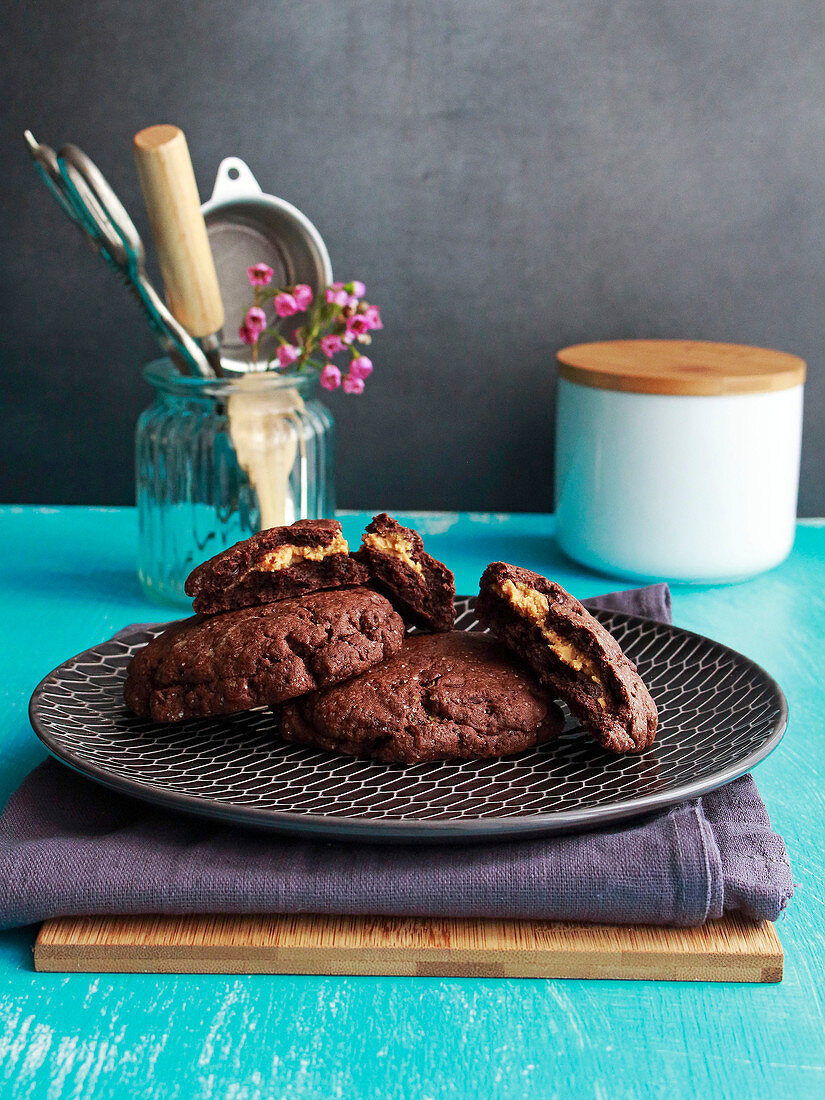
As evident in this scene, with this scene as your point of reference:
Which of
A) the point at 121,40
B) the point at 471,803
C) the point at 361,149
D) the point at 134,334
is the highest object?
the point at 121,40

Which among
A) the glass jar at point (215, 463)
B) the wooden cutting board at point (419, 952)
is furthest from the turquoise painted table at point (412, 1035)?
the glass jar at point (215, 463)

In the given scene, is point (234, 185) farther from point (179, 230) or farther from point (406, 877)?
point (406, 877)

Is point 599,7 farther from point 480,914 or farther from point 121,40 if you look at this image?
point 480,914

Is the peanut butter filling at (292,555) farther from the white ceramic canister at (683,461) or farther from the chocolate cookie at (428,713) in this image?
the white ceramic canister at (683,461)

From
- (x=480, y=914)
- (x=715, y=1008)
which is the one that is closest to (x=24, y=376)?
(x=480, y=914)

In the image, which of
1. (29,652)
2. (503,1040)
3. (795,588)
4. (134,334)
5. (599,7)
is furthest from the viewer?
(134,334)

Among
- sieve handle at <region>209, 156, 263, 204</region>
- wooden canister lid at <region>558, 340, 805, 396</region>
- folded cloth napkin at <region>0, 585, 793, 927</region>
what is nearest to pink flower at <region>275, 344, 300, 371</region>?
sieve handle at <region>209, 156, 263, 204</region>

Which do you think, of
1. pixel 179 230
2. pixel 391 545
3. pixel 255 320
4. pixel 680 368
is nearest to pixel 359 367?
pixel 255 320

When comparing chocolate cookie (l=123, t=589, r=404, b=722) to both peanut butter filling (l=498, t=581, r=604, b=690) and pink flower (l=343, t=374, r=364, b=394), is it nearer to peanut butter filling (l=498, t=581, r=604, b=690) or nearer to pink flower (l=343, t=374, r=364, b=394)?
peanut butter filling (l=498, t=581, r=604, b=690)
